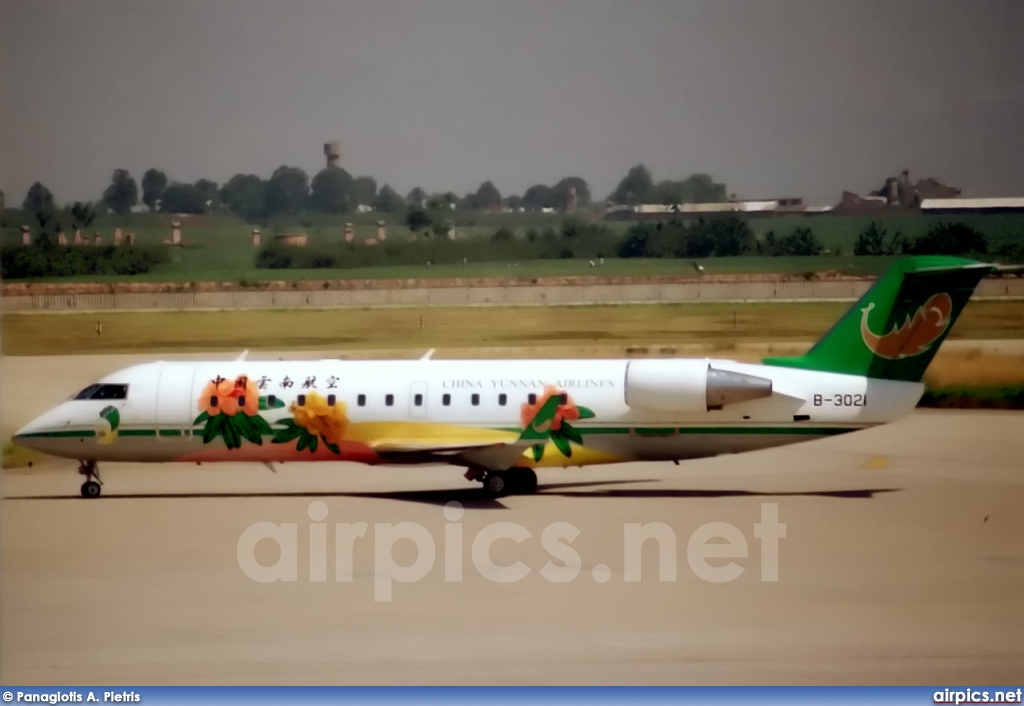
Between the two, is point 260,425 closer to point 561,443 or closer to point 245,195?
→ point 561,443

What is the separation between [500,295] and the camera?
20.9 metres

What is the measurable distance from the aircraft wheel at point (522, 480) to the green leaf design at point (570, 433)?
1.07 m

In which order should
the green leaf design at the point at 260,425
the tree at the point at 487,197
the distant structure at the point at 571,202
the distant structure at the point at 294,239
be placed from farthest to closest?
the distant structure at the point at 294,239, the distant structure at the point at 571,202, the tree at the point at 487,197, the green leaf design at the point at 260,425

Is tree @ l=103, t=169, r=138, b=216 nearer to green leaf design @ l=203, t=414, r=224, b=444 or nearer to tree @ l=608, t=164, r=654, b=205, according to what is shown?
green leaf design @ l=203, t=414, r=224, b=444

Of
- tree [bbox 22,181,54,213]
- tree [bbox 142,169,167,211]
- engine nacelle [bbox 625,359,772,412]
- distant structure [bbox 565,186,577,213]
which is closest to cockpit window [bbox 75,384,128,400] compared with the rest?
tree [bbox 22,181,54,213]

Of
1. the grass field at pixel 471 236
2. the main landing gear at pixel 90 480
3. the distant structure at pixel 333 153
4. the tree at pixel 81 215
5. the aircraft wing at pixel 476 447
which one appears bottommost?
the main landing gear at pixel 90 480

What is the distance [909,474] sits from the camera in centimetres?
1905

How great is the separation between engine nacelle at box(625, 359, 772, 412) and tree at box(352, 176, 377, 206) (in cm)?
515

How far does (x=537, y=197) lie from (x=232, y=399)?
5301 millimetres

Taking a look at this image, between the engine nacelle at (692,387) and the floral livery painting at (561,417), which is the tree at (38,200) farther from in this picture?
the engine nacelle at (692,387)

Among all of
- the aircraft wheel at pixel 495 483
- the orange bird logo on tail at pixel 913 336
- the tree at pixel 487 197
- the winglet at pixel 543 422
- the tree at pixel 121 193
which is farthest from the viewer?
the tree at pixel 487 197

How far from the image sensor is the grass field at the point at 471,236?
20266 millimetres

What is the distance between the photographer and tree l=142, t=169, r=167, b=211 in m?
19.5

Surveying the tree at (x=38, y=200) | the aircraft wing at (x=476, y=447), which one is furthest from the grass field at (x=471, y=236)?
the aircraft wing at (x=476, y=447)
